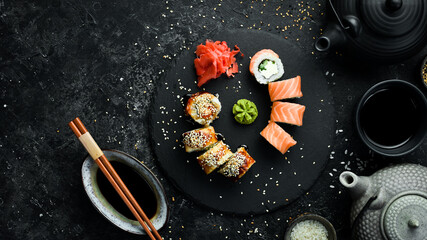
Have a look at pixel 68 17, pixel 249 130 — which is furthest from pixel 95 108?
pixel 249 130

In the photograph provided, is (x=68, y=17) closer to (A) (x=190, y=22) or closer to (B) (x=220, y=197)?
(A) (x=190, y=22)

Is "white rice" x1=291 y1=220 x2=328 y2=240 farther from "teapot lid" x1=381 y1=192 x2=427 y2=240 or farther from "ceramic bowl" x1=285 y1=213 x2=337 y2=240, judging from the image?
"teapot lid" x1=381 y1=192 x2=427 y2=240

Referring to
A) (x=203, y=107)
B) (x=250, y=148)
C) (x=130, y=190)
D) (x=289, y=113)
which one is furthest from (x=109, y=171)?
(x=289, y=113)

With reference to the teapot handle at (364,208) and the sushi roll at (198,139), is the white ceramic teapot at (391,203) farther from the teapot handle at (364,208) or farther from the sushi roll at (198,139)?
the sushi roll at (198,139)

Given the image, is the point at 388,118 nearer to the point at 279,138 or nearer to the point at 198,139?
the point at 279,138

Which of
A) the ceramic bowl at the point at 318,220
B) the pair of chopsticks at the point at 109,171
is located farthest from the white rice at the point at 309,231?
the pair of chopsticks at the point at 109,171

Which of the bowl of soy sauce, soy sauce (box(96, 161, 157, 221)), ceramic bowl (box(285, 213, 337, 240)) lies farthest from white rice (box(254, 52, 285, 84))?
soy sauce (box(96, 161, 157, 221))
